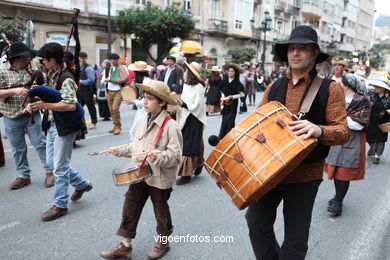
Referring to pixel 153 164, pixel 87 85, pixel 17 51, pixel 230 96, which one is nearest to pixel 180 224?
pixel 153 164

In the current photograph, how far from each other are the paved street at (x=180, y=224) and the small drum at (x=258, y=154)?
127 centimetres

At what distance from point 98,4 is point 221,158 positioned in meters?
22.5

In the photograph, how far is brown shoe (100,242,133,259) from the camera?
10.2 ft

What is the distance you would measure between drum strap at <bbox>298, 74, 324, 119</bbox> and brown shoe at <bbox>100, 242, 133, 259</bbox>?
1984mm

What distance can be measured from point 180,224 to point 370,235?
220 cm

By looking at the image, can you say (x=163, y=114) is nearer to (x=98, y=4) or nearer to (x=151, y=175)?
(x=151, y=175)

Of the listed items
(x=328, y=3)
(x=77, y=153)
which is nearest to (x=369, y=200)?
(x=77, y=153)

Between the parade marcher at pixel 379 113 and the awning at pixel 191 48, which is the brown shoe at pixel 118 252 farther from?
the awning at pixel 191 48

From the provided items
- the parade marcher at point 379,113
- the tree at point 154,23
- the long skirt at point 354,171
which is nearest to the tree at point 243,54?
the tree at point 154,23

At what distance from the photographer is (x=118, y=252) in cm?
311

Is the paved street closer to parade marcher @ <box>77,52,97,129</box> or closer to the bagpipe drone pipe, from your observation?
the bagpipe drone pipe

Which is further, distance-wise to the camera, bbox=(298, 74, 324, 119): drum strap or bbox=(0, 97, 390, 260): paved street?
bbox=(0, 97, 390, 260): paved street

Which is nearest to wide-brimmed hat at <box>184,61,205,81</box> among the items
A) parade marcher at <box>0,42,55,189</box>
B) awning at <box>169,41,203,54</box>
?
parade marcher at <box>0,42,55,189</box>

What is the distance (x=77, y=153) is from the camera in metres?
6.74
